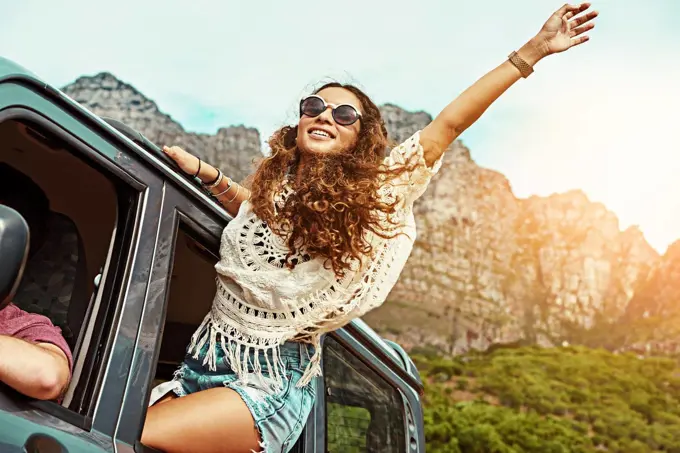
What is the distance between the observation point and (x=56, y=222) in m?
1.71

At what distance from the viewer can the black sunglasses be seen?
7.25ft

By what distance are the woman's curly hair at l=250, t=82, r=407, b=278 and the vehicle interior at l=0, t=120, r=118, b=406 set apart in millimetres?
464

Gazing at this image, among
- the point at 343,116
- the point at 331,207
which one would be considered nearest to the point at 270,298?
the point at 331,207

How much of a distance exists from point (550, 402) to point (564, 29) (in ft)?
116

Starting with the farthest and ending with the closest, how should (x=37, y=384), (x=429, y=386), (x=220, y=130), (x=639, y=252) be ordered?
(x=639, y=252) → (x=220, y=130) → (x=429, y=386) → (x=37, y=384)

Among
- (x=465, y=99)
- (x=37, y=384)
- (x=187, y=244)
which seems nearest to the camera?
(x=37, y=384)

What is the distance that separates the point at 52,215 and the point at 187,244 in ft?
1.13

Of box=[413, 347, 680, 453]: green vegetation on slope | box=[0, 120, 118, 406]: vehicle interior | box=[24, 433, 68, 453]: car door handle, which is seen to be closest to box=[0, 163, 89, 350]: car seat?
box=[0, 120, 118, 406]: vehicle interior

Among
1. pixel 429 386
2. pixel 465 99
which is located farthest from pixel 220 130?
pixel 465 99

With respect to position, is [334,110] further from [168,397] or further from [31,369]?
[31,369]

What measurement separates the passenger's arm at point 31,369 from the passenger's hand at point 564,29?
1.59m

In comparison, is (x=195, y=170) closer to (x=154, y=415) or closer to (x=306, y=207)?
(x=306, y=207)

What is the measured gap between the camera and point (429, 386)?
34750 millimetres

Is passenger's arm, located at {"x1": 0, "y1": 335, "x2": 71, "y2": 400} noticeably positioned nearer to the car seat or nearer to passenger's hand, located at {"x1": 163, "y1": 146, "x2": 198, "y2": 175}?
the car seat
